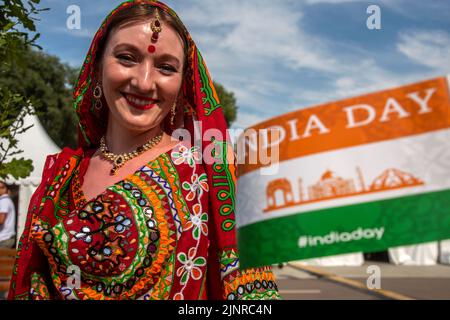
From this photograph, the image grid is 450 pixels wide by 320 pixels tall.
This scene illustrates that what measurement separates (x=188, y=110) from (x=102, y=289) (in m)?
0.62

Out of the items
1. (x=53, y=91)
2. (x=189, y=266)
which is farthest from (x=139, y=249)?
(x=53, y=91)

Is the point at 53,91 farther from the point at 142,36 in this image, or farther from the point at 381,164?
the point at 381,164

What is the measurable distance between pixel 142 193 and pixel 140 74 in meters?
0.35

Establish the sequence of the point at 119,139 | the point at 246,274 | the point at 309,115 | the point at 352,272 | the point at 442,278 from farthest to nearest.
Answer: the point at 352,272 → the point at 442,278 → the point at 119,139 → the point at 246,274 → the point at 309,115

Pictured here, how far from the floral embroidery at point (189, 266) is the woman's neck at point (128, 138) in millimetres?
395

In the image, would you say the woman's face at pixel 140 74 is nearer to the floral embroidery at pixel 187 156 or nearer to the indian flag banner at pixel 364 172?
the floral embroidery at pixel 187 156

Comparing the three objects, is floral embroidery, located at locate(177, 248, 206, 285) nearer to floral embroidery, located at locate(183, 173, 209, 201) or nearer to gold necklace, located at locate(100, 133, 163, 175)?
floral embroidery, located at locate(183, 173, 209, 201)

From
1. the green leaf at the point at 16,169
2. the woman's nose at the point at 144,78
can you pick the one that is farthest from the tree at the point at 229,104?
the green leaf at the point at 16,169

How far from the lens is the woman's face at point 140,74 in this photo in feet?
4.66

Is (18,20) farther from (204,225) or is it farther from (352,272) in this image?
(352,272)

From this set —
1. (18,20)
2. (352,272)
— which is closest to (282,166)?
(18,20)

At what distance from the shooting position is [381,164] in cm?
63

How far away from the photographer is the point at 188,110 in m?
1.59
